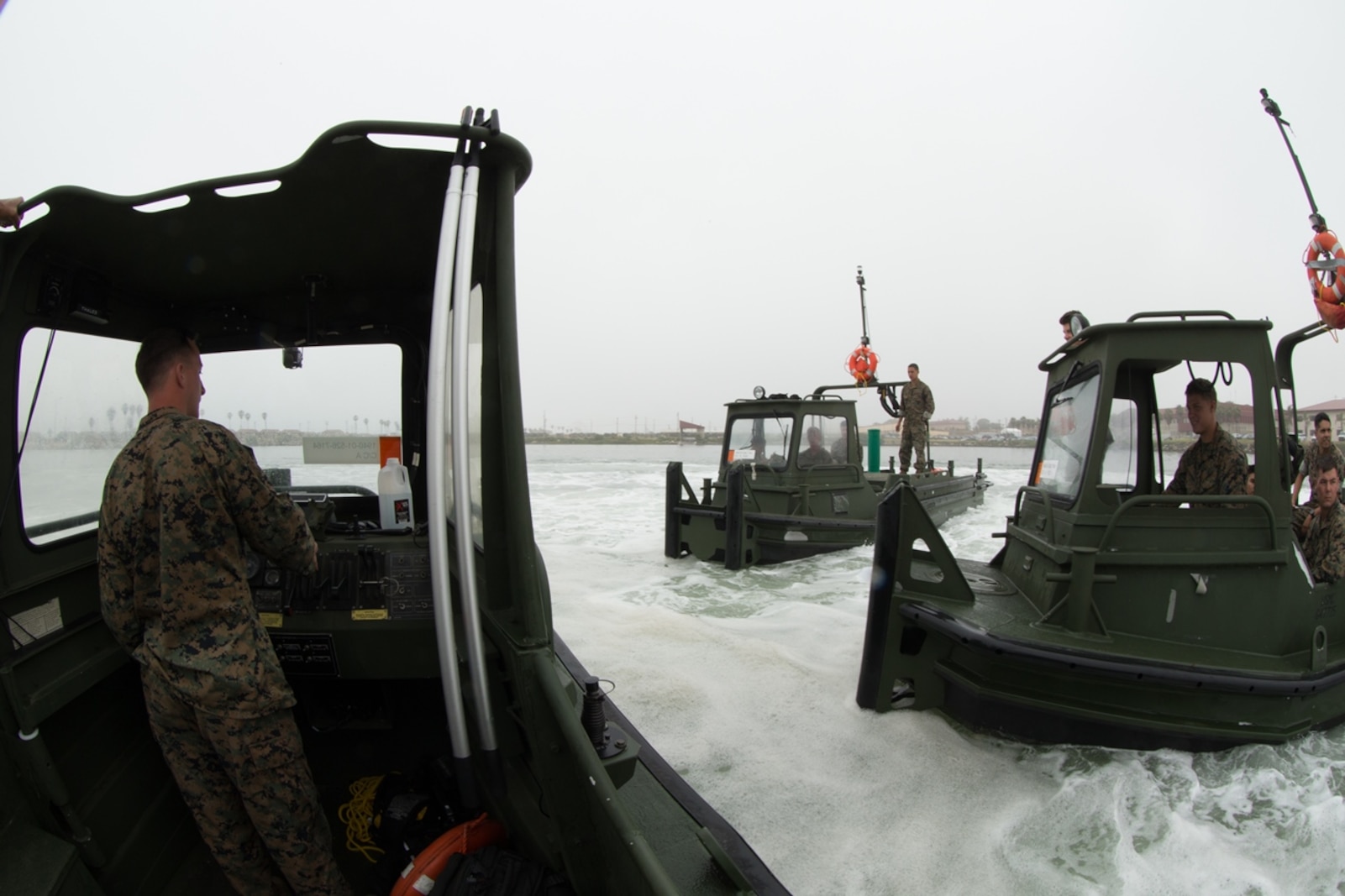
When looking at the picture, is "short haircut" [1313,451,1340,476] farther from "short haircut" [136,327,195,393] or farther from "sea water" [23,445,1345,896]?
"short haircut" [136,327,195,393]

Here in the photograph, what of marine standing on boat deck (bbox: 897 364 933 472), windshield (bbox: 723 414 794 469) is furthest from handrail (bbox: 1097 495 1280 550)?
marine standing on boat deck (bbox: 897 364 933 472)

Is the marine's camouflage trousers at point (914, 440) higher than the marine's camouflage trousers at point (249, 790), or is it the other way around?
the marine's camouflage trousers at point (914, 440)

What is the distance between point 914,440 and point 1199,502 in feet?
33.1

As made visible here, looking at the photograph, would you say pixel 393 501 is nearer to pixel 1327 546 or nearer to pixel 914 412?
pixel 1327 546

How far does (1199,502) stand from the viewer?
3682 mm

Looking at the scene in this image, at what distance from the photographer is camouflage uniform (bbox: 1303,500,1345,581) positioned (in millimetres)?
3982

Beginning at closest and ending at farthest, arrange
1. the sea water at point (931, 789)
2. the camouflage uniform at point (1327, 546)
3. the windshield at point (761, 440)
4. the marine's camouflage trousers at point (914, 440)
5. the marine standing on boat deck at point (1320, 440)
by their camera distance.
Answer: the sea water at point (931, 789), the camouflage uniform at point (1327, 546), the marine standing on boat deck at point (1320, 440), the windshield at point (761, 440), the marine's camouflage trousers at point (914, 440)

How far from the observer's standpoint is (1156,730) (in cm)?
358

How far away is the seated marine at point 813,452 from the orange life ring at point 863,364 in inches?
211

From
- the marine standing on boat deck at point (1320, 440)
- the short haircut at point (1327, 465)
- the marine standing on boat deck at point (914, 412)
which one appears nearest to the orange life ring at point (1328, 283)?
the short haircut at point (1327, 465)

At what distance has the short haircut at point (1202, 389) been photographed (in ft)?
13.6

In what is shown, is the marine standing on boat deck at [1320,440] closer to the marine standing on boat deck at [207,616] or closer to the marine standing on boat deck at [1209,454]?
the marine standing on boat deck at [1209,454]

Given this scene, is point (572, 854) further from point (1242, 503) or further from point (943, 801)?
point (1242, 503)

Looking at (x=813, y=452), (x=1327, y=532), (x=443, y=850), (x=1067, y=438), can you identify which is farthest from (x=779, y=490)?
(x=443, y=850)
